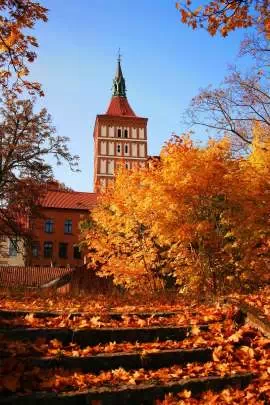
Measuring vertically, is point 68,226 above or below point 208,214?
above

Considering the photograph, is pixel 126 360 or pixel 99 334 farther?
pixel 99 334

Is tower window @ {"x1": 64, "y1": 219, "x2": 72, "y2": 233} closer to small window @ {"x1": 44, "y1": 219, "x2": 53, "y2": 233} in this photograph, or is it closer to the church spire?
small window @ {"x1": 44, "y1": 219, "x2": 53, "y2": 233}

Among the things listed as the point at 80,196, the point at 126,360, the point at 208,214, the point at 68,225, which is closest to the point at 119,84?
the point at 80,196

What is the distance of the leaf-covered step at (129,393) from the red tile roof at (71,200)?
193 feet

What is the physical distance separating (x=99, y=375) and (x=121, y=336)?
1.08 metres

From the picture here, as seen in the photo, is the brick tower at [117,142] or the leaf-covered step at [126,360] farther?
the brick tower at [117,142]

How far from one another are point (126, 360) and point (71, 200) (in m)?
60.9

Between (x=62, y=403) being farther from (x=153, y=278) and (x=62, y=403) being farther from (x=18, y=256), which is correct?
(x=18, y=256)

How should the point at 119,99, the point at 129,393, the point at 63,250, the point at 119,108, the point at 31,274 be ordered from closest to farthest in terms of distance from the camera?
1. the point at 129,393
2. the point at 31,274
3. the point at 63,250
4. the point at 119,108
5. the point at 119,99

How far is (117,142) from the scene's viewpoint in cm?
9375

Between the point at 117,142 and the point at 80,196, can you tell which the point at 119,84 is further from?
the point at 80,196

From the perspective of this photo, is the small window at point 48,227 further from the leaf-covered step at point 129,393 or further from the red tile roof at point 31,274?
the leaf-covered step at point 129,393

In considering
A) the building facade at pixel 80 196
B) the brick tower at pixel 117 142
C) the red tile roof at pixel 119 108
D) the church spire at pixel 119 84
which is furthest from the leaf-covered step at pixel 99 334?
the church spire at pixel 119 84

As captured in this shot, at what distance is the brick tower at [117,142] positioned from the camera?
89.5 m
